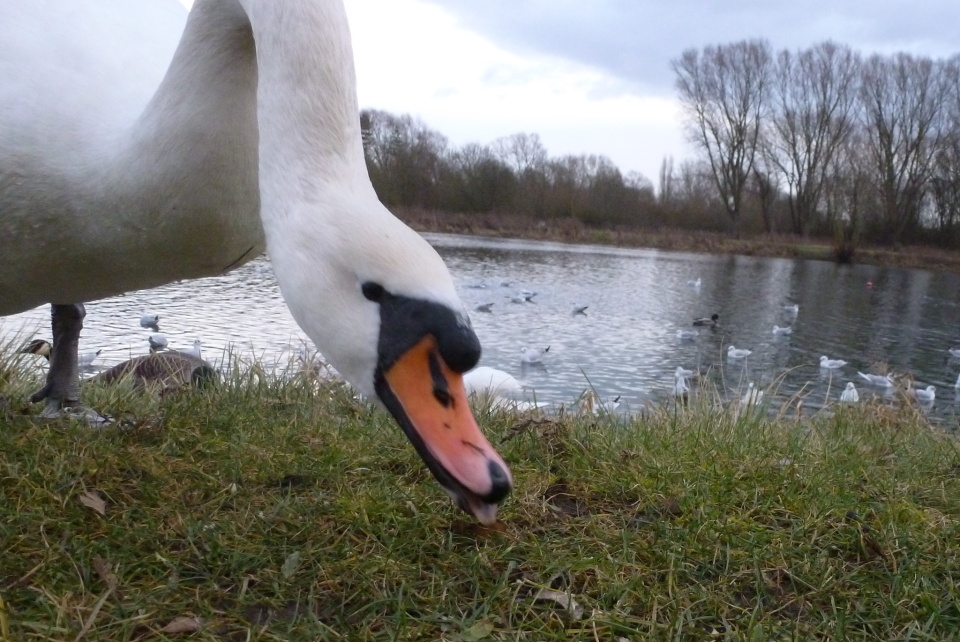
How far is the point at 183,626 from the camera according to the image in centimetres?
177

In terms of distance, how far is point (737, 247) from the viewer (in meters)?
46.4

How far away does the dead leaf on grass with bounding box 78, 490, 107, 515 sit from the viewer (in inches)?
87.7

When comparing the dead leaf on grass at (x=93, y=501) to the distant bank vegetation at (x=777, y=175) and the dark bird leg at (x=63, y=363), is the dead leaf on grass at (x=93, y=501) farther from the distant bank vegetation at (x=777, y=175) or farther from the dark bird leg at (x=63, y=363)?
the distant bank vegetation at (x=777, y=175)

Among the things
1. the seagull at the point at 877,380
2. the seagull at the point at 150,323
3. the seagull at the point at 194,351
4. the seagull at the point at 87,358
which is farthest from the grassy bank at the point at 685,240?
the seagull at the point at 194,351

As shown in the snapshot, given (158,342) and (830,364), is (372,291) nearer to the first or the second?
(158,342)

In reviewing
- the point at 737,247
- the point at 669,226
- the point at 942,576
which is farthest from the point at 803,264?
the point at 942,576

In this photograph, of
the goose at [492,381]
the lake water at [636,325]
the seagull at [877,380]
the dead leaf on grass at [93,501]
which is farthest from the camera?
the seagull at [877,380]

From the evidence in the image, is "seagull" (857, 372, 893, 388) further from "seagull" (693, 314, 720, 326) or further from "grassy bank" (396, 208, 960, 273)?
"grassy bank" (396, 208, 960, 273)

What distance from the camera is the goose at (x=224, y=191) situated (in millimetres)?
1623

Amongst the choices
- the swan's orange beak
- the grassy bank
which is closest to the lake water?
the swan's orange beak

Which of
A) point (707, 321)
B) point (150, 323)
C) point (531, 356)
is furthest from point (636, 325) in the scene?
point (150, 323)

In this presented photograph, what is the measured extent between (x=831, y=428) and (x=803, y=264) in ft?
125

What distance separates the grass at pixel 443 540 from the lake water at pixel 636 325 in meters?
1.75

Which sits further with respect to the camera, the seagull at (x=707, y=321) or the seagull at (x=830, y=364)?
the seagull at (x=707, y=321)
